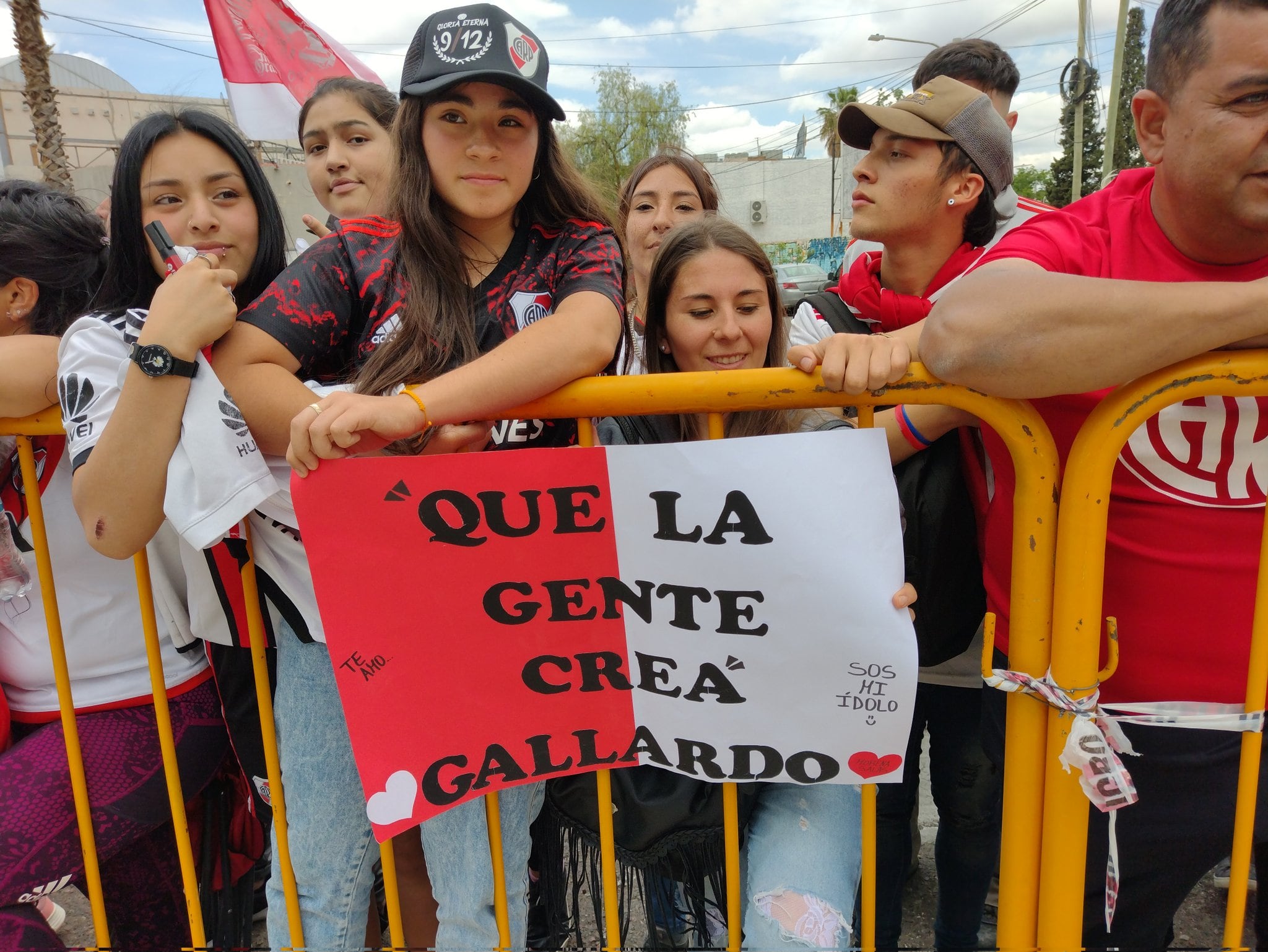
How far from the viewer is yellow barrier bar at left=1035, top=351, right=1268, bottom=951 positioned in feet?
4.19

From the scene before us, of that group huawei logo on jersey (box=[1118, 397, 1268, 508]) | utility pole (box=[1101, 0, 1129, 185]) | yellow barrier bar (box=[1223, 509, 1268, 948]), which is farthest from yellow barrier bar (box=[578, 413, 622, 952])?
utility pole (box=[1101, 0, 1129, 185])

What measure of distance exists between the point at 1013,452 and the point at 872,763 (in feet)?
2.04

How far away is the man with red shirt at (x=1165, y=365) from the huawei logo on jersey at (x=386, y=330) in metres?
0.98

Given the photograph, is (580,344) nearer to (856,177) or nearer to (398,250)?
(398,250)

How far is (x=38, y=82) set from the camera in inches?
424

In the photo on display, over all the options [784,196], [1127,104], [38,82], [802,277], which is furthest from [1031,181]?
[38,82]

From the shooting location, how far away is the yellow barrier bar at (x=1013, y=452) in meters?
1.37

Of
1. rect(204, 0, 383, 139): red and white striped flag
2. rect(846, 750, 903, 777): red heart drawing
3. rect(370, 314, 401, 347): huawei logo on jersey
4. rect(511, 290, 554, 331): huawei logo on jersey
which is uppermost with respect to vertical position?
rect(204, 0, 383, 139): red and white striped flag

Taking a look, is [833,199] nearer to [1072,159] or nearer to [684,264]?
[1072,159]

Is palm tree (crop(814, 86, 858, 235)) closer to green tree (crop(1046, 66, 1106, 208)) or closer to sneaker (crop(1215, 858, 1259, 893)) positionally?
green tree (crop(1046, 66, 1106, 208))

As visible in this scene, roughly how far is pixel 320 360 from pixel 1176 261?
1.60 meters

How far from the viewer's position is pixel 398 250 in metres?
1.66

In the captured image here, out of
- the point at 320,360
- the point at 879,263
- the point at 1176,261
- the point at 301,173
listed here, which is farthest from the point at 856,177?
the point at 301,173

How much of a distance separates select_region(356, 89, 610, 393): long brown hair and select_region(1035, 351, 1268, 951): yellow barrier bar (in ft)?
3.57
